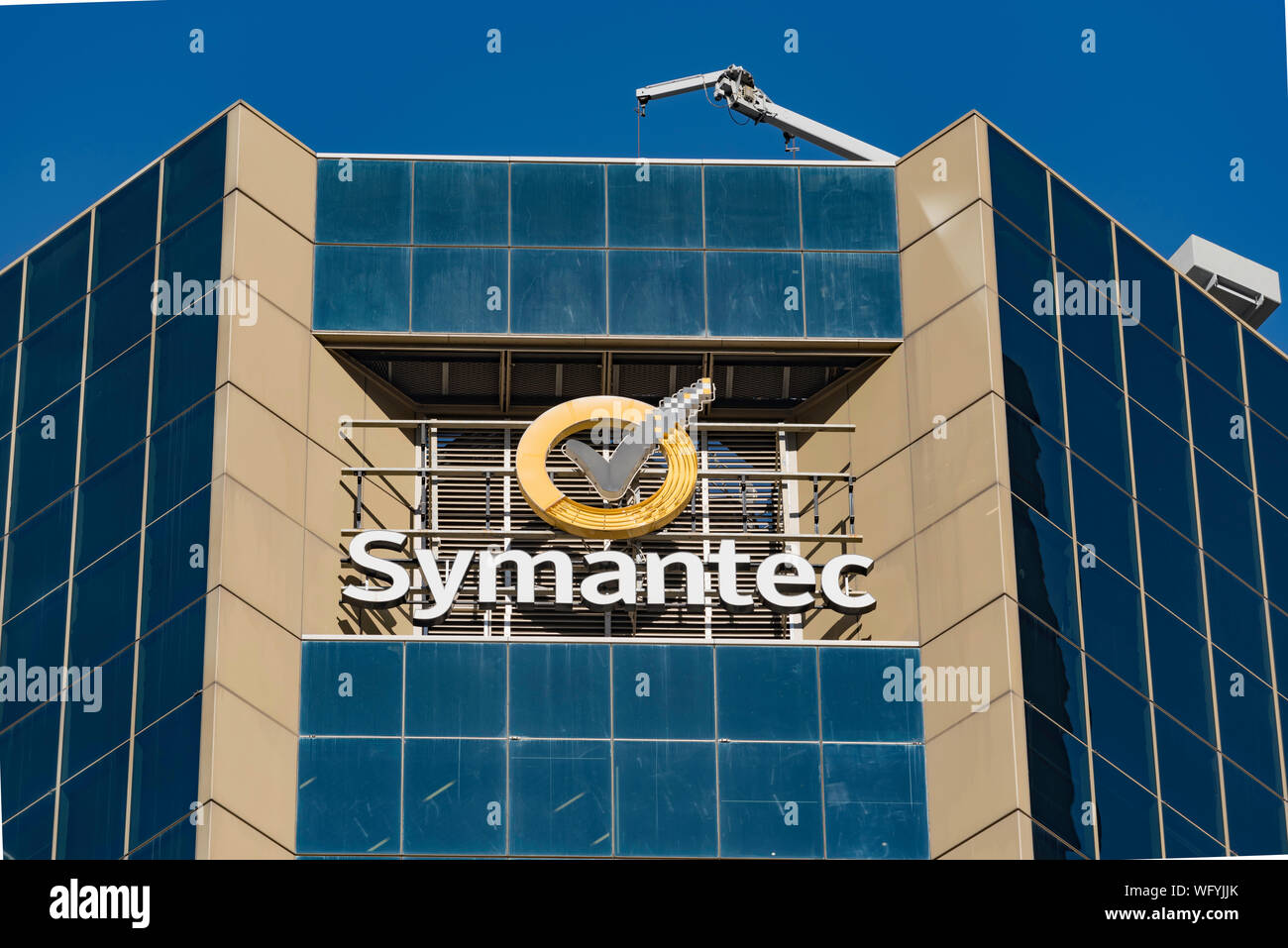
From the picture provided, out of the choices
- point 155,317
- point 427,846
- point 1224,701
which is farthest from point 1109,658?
point 155,317

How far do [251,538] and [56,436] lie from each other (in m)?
4.63

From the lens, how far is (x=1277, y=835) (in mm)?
35500

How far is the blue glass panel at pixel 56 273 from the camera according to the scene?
3784cm

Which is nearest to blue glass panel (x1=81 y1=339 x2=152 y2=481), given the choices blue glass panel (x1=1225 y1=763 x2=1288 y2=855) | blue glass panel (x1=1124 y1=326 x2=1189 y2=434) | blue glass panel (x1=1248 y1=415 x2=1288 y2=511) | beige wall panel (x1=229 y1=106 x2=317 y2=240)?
beige wall panel (x1=229 y1=106 x2=317 y2=240)

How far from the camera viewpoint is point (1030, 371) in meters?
36.3

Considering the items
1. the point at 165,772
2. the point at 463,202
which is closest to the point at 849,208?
the point at 463,202

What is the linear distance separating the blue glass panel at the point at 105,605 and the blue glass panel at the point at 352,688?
9.47 ft

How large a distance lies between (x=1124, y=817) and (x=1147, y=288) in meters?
10.5

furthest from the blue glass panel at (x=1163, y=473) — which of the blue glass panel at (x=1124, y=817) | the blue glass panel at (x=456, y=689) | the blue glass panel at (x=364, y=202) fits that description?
the blue glass panel at (x=364, y=202)

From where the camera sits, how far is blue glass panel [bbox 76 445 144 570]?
114 ft

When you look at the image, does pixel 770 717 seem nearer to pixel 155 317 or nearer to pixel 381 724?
pixel 381 724
